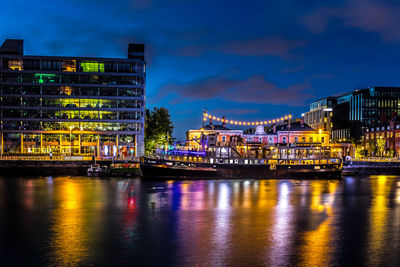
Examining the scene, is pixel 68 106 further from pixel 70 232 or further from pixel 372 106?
pixel 372 106

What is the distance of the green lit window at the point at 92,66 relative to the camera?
112100mm

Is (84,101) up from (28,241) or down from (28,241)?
up

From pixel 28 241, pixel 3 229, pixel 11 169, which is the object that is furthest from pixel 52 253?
pixel 11 169

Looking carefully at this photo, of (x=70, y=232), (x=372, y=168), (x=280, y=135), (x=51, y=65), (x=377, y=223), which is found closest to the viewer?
(x=70, y=232)

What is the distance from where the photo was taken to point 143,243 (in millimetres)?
23125

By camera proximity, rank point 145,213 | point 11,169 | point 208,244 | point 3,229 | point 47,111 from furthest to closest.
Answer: point 47,111, point 11,169, point 145,213, point 3,229, point 208,244

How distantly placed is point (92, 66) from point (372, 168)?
76.5 m

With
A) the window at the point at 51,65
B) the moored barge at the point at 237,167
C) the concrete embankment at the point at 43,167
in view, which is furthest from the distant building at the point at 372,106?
the concrete embankment at the point at 43,167

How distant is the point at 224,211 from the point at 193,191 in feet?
47.2

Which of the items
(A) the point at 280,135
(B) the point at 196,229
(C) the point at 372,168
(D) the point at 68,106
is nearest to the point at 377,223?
(B) the point at 196,229

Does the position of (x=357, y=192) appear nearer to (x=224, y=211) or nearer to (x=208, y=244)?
(x=224, y=211)

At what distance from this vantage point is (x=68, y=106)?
109188 mm

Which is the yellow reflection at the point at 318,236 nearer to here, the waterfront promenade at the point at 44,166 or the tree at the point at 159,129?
the waterfront promenade at the point at 44,166

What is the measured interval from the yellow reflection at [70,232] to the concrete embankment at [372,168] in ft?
208
